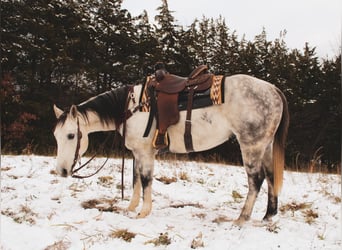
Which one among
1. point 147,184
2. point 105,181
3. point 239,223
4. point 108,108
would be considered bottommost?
point 239,223

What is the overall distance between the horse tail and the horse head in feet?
9.11

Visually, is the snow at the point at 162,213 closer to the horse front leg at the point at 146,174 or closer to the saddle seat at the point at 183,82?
the horse front leg at the point at 146,174

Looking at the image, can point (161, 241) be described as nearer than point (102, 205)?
Yes

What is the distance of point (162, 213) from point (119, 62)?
630 inches

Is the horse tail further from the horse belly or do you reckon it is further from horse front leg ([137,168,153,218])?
horse front leg ([137,168,153,218])

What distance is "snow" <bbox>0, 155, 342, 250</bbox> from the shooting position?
347 cm

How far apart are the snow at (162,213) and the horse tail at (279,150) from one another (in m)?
0.52

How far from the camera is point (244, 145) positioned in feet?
13.7

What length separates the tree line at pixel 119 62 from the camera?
658 inches

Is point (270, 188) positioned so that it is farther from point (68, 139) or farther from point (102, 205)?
point (68, 139)

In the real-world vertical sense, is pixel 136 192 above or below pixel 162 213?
above

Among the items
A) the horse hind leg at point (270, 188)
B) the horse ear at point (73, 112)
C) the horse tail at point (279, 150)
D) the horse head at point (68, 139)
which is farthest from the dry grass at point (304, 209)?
the horse ear at point (73, 112)

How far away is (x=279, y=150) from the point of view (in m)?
4.48

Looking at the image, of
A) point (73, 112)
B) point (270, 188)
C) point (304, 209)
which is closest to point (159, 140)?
point (73, 112)
